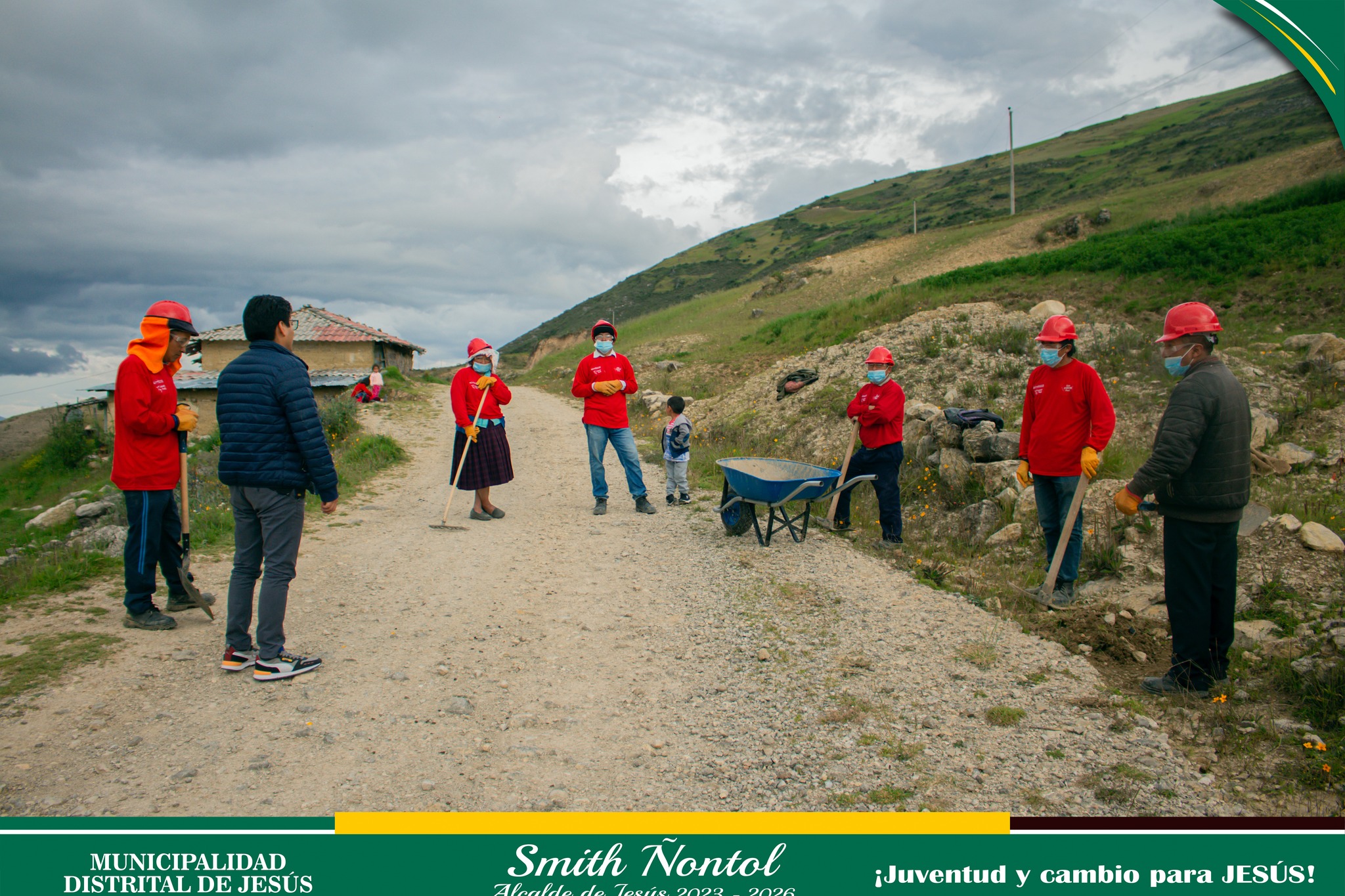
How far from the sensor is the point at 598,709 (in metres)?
3.61

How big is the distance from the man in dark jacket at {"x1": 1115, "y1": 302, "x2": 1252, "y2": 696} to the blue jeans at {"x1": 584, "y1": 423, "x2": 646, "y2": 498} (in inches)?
208

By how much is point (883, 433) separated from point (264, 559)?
220 inches

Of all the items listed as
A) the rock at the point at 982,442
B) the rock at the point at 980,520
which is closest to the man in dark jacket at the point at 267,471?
the rock at the point at 980,520

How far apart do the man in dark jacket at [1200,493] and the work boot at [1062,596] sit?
1.25m

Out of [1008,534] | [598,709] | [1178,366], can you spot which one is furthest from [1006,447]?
[598,709]

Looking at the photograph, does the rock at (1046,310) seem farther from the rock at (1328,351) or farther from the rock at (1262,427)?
the rock at (1262,427)

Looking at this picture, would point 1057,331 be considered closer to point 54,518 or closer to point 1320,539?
point 1320,539

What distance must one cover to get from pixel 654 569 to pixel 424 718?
2.79m

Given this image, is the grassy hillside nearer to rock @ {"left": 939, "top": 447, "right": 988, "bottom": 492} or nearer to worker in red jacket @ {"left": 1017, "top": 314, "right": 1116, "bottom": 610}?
rock @ {"left": 939, "top": 447, "right": 988, "bottom": 492}

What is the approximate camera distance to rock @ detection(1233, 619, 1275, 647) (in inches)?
156

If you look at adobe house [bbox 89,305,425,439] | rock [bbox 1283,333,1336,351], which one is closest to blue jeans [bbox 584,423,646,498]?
rock [bbox 1283,333,1336,351]

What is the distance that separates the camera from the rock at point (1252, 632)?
3955 mm

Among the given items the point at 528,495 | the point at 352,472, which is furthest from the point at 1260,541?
the point at 352,472

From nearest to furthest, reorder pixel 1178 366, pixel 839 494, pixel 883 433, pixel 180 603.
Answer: pixel 1178 366 < pixel 180 603 < pixel 883 433 < pixel 839 494
